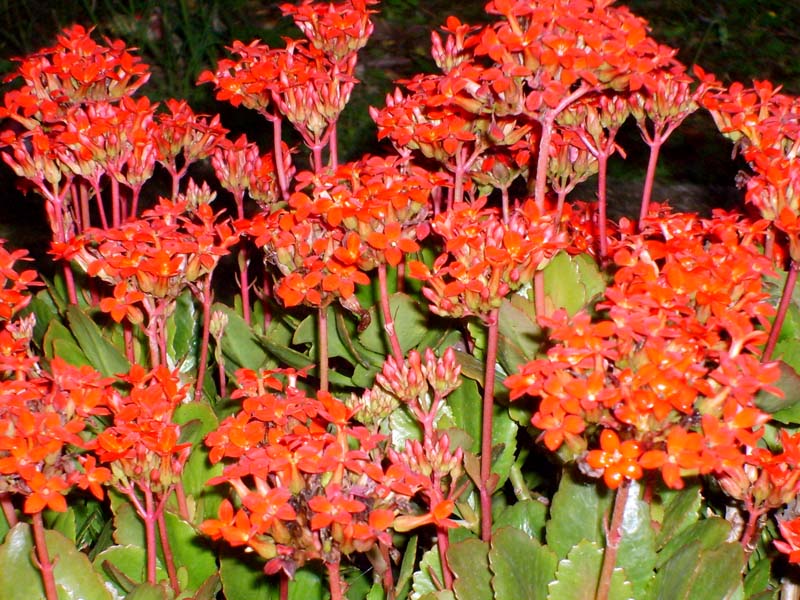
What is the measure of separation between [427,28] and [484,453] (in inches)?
180

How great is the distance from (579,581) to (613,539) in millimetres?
165

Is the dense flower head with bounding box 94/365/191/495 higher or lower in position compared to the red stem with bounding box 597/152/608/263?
lower

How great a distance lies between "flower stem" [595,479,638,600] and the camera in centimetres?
109

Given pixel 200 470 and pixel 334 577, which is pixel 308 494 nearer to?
pixel 334 577

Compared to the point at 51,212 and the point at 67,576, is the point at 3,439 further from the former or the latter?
the point at 51,212

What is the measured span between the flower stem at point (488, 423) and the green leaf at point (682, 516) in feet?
0.84

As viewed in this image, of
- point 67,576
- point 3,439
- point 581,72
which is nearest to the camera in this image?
point 3,439

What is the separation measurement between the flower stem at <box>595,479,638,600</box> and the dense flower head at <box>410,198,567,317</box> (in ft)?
0.98

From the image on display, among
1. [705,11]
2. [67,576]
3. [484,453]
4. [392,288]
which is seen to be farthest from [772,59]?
[67,576]

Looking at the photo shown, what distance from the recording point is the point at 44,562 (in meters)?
1.28

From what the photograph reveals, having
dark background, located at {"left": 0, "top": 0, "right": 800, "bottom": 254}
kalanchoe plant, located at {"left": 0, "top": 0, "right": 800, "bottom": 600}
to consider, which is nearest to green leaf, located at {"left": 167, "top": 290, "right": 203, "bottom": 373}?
kalanchoe plant, located at {"left": 0, "top": 0, "right": 800, "bottom": 600}

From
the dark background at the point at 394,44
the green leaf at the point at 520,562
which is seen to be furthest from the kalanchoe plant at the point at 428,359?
the dark background at the point at 394,44

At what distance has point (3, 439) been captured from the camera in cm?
111

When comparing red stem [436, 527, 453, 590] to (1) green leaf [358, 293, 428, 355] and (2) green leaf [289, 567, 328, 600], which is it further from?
(1) green leaf [358, 293, 428, 355]
